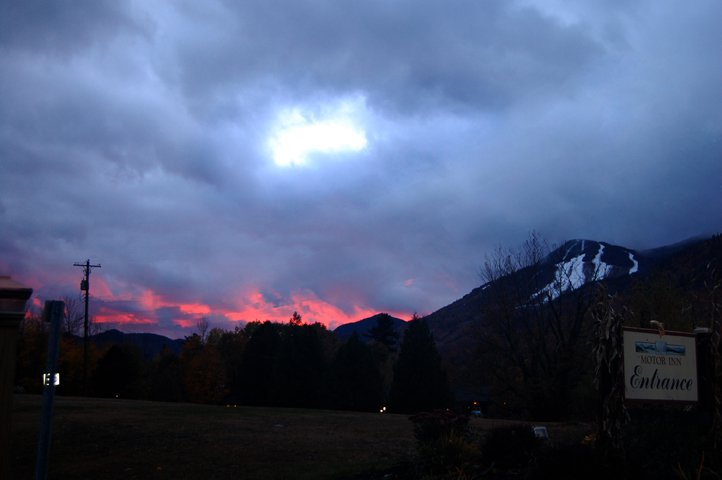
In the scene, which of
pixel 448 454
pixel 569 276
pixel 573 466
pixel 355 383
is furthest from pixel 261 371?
pixel 573 466

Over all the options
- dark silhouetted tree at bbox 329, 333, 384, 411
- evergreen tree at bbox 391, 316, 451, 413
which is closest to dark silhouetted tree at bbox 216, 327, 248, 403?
dark silhouetted tree at bbox 329, 333, 384, 411

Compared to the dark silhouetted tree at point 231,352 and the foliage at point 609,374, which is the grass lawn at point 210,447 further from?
the dark silhouetted tree at point 231,352

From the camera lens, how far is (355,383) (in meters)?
56.2

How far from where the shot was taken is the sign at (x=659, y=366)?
9.88 metres

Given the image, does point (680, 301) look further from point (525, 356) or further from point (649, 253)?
point (649, 253)

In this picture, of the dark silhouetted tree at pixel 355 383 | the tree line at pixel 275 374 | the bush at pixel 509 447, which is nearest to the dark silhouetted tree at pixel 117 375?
the tree line at pixel 275 374

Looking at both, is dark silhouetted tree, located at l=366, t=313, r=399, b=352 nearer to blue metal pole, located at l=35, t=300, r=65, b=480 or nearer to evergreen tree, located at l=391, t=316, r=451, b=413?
evergreen tree, located at l=391, t=316, r=451, b=413

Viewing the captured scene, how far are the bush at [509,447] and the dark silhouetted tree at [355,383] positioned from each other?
45688 mm

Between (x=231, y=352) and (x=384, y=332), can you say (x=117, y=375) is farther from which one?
(x=384, y=332)

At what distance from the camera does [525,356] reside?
4209cm

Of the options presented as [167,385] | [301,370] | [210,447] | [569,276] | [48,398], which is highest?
[569,276]

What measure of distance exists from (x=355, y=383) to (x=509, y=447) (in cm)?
4626

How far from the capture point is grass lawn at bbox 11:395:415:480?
614 inches

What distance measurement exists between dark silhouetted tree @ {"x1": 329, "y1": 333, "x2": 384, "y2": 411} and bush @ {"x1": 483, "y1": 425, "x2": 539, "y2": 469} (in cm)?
4569
